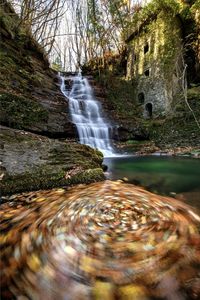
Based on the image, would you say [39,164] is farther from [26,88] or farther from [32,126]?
[26,88]

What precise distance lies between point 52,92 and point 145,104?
6.90 metres

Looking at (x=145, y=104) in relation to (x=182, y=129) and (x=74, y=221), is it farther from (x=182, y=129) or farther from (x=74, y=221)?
(x=74, y=221)

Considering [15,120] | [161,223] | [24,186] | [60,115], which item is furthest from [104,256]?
[60,115]

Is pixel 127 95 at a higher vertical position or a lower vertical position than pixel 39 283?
higher

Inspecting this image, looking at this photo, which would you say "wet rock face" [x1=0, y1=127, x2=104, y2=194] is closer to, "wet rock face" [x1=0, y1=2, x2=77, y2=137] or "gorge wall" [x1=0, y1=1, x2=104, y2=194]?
"gorge wall" [x1=0, y1=1, x2=104, y2=194]

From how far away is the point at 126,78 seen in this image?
18.9m

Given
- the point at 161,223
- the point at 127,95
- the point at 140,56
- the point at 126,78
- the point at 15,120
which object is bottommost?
the point at 161,223

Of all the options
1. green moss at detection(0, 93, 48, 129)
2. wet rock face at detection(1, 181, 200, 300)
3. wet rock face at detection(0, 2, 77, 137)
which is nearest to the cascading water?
wet rock face at detection(0, 2, 77, 137)

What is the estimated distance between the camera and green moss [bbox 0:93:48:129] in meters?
8.62

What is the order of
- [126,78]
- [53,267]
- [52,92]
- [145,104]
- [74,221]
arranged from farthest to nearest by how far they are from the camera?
[126,78], [145,104], [52,92], [74,221], [53,267]

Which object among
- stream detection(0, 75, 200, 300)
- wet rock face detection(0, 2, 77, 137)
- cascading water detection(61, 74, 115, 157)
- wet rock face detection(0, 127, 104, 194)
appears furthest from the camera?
cascading water detection(61, 74, 115, 157)

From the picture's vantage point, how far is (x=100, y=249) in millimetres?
2180

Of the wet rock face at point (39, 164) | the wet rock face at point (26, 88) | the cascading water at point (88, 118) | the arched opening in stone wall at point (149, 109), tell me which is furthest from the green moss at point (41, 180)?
the arched opening in stone wall at point (149, 109)

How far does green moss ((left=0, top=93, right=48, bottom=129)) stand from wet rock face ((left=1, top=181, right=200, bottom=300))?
233 inches
